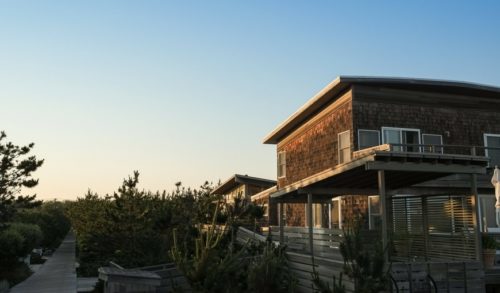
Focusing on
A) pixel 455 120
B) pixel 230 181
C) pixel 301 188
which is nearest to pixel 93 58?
pixel 301 188

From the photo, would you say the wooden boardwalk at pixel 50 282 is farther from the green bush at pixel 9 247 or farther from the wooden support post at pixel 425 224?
the wooden support post at pixel 425 224

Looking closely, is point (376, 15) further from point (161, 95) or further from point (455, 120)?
point (161, 95)

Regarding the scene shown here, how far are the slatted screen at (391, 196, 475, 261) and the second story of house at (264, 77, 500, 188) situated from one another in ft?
13.1

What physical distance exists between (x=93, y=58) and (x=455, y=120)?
45.2ft

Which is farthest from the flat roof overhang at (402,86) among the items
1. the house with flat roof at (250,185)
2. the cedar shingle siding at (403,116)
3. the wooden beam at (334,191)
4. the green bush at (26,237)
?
the green bush at (26,237)

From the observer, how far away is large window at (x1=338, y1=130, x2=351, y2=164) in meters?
19.8

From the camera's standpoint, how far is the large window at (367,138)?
63.3 feet

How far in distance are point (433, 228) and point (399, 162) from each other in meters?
4.02

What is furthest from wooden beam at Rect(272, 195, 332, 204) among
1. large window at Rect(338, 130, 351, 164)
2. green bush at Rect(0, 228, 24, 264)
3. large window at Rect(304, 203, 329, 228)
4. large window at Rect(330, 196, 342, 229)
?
green bush at Rect(0, 228, 24, 264)

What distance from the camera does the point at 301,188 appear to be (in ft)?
48.6

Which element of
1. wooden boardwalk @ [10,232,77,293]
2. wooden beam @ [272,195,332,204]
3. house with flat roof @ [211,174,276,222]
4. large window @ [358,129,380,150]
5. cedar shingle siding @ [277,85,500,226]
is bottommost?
wooden boardwalk @ [10,232,77,293]

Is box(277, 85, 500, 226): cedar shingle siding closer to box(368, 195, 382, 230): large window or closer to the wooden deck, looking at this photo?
box(368, 195, 382, 230): large window

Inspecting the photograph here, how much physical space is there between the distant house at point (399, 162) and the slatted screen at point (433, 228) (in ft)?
0.09

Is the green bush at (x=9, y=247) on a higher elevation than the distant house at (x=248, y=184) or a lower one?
lower
